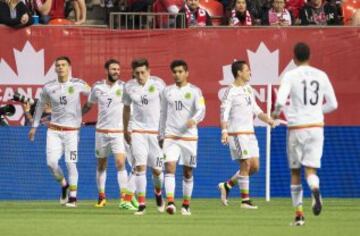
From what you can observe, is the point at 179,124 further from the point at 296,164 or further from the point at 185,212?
the point at 296,164

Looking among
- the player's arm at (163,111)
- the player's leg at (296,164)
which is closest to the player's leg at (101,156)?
the player's arm at (163,111)

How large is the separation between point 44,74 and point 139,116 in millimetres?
5286

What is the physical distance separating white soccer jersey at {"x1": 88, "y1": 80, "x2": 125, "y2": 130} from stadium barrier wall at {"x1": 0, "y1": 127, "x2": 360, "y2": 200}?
3.36 m

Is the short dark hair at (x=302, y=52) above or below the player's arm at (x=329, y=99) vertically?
above

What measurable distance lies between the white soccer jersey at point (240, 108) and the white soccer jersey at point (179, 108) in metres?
1.87

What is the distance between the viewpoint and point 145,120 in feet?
76.1

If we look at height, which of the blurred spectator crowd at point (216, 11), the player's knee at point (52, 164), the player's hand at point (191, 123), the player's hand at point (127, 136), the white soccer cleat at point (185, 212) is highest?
the blurred spectator crowd at point (216, 11)

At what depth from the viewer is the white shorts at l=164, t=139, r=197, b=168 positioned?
74.2 feet

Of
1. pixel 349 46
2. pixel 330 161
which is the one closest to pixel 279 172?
pixel 330 161

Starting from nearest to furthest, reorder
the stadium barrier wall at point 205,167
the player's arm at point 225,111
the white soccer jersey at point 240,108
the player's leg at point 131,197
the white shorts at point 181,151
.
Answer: the white shorts at point 181,151, the player's arm at point 225,111, the player's leg at point 131,197, the white soccer jersey at point 240,108, the stadium barrier wall at point 205,167

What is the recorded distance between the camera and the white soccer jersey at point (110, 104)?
25.2 m

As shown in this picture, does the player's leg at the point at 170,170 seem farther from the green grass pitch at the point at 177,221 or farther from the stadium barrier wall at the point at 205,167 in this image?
the stadium barrier wall at the point at 205,167

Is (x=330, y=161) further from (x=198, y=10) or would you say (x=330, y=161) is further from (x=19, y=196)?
(x=19, y=196)

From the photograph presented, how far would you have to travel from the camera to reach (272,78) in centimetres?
2834
